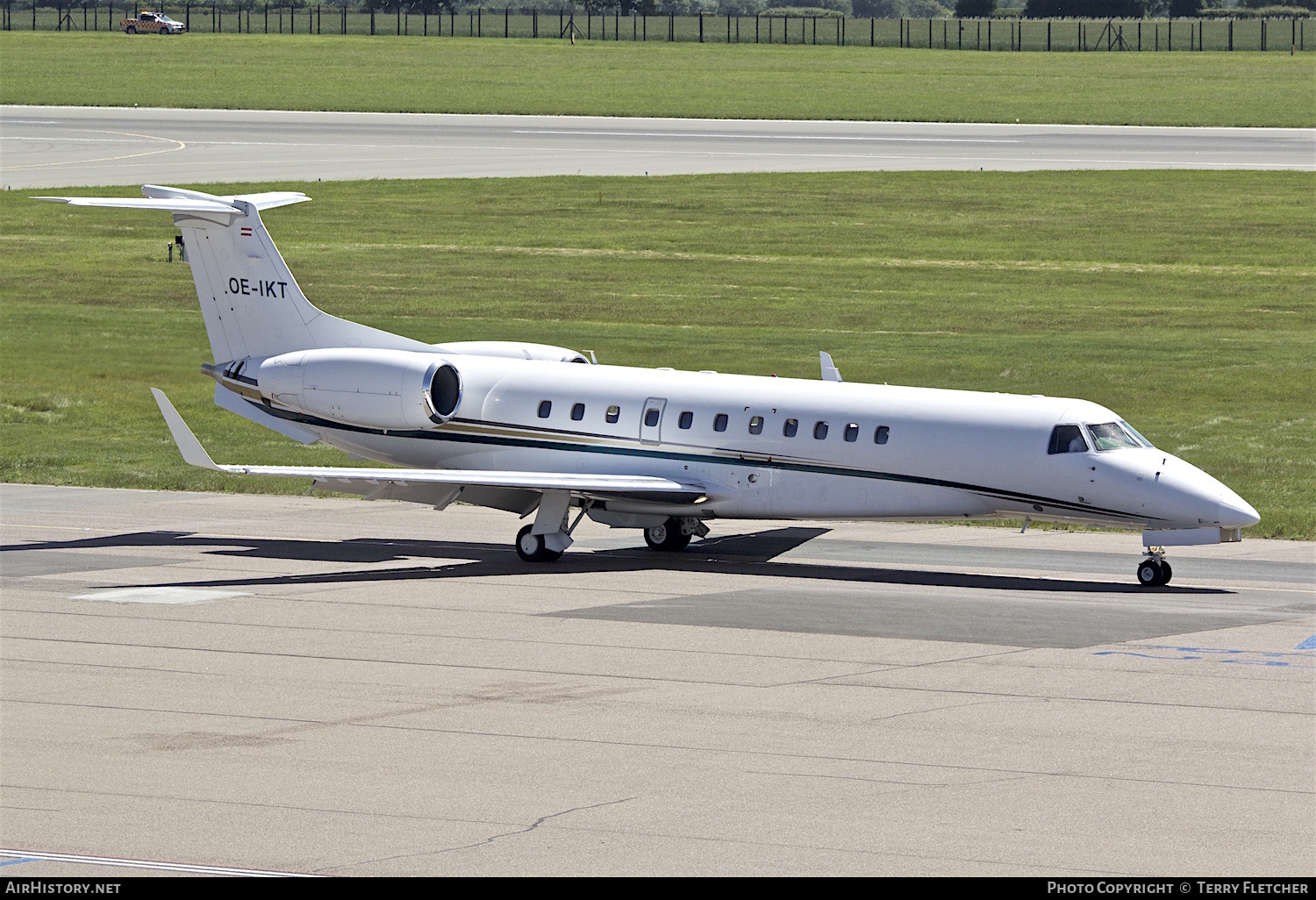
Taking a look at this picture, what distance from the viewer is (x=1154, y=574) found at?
27.8 metres

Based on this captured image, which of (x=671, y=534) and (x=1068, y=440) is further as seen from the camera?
(x=671, y=534)

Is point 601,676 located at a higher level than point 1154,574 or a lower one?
lower

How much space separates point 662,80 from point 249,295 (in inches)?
3029

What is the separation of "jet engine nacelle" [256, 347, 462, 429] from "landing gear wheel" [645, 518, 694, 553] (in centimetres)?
386

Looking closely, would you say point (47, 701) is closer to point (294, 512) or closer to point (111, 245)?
point (294, 512)

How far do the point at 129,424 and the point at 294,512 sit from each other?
12063 mm

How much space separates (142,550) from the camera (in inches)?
1232

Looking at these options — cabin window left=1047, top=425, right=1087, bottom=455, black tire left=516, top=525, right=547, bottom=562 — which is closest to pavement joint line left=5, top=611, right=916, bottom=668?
black tire left=516, top=525, right=547, bottom=562

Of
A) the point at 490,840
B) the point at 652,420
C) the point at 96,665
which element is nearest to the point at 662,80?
the point at 652,420

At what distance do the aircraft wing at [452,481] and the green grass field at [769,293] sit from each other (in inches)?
390

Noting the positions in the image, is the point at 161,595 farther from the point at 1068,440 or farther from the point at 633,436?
the point at 1068,440

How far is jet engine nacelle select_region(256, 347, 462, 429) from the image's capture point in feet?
103

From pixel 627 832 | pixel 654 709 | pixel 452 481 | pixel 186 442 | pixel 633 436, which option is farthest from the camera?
pixel 633 436

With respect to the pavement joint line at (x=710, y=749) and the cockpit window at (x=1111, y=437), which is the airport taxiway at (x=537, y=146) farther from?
the pavement joint line at (x=710, y=749)
